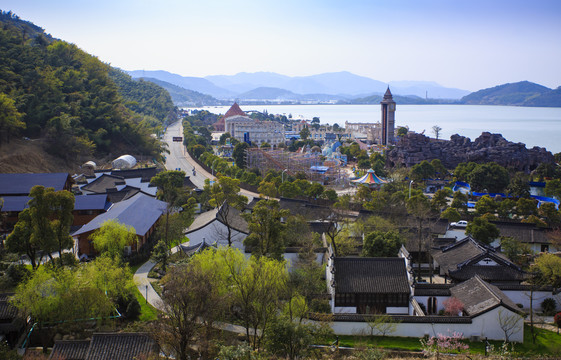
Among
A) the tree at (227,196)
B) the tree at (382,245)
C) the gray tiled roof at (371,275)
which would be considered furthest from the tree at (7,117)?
the gray tiled roof at (371,275)

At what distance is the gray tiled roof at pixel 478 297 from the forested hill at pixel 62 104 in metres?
33.4

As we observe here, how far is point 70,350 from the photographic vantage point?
11203 mm

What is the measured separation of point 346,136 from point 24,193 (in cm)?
6717

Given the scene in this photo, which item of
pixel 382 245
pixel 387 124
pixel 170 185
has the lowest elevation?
pixel 382 245

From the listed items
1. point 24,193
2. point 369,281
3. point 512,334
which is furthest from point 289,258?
point 24,193

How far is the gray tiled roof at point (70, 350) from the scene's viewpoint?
1105 cm

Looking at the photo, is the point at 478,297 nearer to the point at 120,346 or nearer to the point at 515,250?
the point at 515,250

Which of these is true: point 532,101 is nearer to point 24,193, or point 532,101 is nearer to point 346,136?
point 346,136

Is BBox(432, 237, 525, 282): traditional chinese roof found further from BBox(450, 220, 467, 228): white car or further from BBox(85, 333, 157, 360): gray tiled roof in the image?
BBox(85, 333, 157, 360): gray tiled roof

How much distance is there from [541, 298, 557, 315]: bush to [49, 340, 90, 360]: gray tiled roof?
48.1 feet

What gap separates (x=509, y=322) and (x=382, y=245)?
5.56m

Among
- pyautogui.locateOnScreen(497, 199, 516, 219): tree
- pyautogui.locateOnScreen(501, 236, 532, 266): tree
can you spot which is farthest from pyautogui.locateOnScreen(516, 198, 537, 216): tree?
pyautogui.locateOnScreen(501, 236, 532, 266): tree

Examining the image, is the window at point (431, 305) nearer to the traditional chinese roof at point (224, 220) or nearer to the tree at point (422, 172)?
the traditional chinese roof at point (224, 220)

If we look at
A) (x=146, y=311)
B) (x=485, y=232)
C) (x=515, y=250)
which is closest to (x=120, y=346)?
(x=146, y=311)
